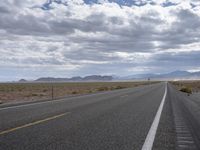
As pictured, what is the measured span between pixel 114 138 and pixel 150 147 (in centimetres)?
116

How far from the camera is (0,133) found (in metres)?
7.75

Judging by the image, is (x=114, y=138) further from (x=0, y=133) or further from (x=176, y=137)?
(x=0, y=133)

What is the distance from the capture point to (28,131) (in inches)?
317

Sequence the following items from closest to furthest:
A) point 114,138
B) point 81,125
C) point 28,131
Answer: point 114,138
point 28,131
point 81,125

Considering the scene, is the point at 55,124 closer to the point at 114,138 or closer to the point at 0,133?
the point at 0,133

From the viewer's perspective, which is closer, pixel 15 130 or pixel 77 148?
pixel 77 148

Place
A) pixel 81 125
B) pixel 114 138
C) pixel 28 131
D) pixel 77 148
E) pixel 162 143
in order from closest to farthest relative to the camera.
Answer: pixel 77 148
pixel 162 143
pixel 114 138
pixel 28 131
pixel 81 125

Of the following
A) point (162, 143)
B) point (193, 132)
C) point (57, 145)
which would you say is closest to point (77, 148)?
point (57, 145)

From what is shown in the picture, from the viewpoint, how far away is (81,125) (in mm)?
9375

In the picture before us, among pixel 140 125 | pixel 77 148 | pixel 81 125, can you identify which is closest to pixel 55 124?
pixel 81 125

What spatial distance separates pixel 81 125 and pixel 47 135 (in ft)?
6.62

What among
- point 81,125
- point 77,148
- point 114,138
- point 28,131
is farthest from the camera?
point 81,125

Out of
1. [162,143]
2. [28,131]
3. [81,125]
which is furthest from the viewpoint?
[81,125]

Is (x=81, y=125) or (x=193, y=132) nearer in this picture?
(x=193, y=132)
